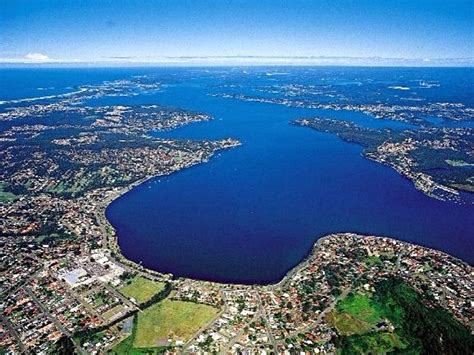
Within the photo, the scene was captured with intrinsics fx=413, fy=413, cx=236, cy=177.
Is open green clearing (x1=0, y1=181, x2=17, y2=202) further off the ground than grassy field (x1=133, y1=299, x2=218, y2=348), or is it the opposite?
grassy field (x1=133, y1=299, x2=218, y2=348)

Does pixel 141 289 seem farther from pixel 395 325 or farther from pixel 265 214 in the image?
pixel 265 214

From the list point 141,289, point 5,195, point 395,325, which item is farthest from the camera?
point 5,195

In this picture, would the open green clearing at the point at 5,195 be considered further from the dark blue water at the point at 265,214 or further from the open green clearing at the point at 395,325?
the open green clearing at the point at 395,325

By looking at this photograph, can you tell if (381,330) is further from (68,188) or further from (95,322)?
(68,188)

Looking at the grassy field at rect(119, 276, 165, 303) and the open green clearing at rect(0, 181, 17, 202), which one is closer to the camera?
the grassy field at rect(119, 276, 165, 303)

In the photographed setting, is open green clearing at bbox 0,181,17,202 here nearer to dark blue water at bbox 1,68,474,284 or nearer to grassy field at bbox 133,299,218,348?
dark blue water at bbox 1,68,474,284

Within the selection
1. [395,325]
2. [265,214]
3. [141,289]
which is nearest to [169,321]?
[141,289]

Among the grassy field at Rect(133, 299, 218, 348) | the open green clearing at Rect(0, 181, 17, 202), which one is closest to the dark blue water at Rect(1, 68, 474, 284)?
the grassy field at Rect(133, 299, 218, 348)
